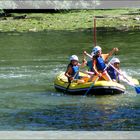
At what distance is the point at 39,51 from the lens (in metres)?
22.9

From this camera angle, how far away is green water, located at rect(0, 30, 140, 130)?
10.0m

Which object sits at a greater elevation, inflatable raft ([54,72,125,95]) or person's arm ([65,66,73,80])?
person's arm ([65,66,73,80])

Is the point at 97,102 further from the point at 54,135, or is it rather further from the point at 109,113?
the point at 54,135

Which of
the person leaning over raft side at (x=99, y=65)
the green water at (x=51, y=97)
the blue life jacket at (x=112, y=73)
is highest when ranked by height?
the person leaning over raft side at (x=99, y=65)

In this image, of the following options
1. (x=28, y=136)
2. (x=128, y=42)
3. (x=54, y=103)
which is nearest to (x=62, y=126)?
(x=54, y=103)

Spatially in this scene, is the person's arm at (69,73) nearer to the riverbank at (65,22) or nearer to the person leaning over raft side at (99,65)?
the person leaning over raft side at (99,65)

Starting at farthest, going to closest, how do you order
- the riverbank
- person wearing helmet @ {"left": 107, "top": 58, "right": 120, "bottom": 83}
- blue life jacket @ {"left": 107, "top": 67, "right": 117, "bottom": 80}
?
the riverbank < blue life jacket @ {"left": 107, "top": 67, "right": 117, "bottom": 80} < person wearing helmet @ {"left": 107, "top": 58, "right": 120, "bottom": 83}

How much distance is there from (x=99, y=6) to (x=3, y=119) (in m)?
44.1

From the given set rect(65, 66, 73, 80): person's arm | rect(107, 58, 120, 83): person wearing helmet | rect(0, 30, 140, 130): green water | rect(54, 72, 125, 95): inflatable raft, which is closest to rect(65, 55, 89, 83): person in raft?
rect(65, 66, 73, 80): person's arm

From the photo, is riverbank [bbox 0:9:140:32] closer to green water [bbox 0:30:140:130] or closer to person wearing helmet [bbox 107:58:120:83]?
green water [bbox 0:30:140:130]

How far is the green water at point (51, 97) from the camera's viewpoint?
10.0 meters

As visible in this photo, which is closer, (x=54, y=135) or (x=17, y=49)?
(x=54, y=135)

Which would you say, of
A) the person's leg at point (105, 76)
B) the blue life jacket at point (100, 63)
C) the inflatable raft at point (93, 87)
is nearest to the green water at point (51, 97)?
A: the inflatable raft at point (93, 87)

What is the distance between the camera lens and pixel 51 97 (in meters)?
13.3
